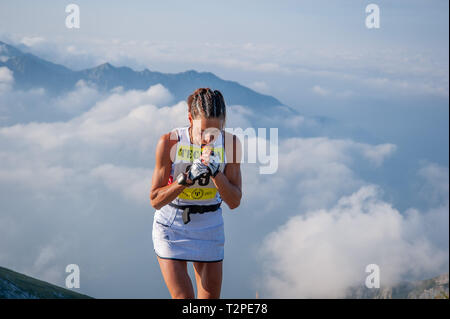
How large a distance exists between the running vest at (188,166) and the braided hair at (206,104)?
0.22m

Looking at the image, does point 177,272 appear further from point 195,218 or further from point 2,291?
point 2,291

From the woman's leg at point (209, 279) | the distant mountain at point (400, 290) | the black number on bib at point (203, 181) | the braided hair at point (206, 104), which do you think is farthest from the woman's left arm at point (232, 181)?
the distant mountain at point (400, 290)

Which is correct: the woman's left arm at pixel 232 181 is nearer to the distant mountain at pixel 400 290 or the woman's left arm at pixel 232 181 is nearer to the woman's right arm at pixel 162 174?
the woman's right arm at pixel 162 174

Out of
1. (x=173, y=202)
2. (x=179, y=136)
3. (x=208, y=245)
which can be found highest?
(x=179, y=136)

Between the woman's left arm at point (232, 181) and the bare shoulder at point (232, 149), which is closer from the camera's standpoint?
the woman's left arm at point (232, 181)

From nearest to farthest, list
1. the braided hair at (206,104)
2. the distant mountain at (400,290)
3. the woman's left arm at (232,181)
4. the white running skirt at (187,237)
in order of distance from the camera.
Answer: the woman's left arm at (232,181) < the braided hair at (206,104) < the white running skirt at (187,237) < the distant mountain at (400,290)

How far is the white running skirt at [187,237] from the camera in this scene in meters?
4.81

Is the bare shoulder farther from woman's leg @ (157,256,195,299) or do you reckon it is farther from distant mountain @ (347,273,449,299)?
distant mountain @ (347,273,449,299)

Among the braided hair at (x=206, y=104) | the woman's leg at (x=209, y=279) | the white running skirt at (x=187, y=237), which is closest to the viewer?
the braided hair at (x=206, y=104)

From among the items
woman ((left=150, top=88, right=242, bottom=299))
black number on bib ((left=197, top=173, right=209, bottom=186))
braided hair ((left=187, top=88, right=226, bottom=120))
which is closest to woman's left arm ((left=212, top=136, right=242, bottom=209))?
woman ((left=150, top=88, right=242, bottom=299))

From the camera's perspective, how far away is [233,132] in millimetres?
4887

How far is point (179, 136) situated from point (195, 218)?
3.07 feet
